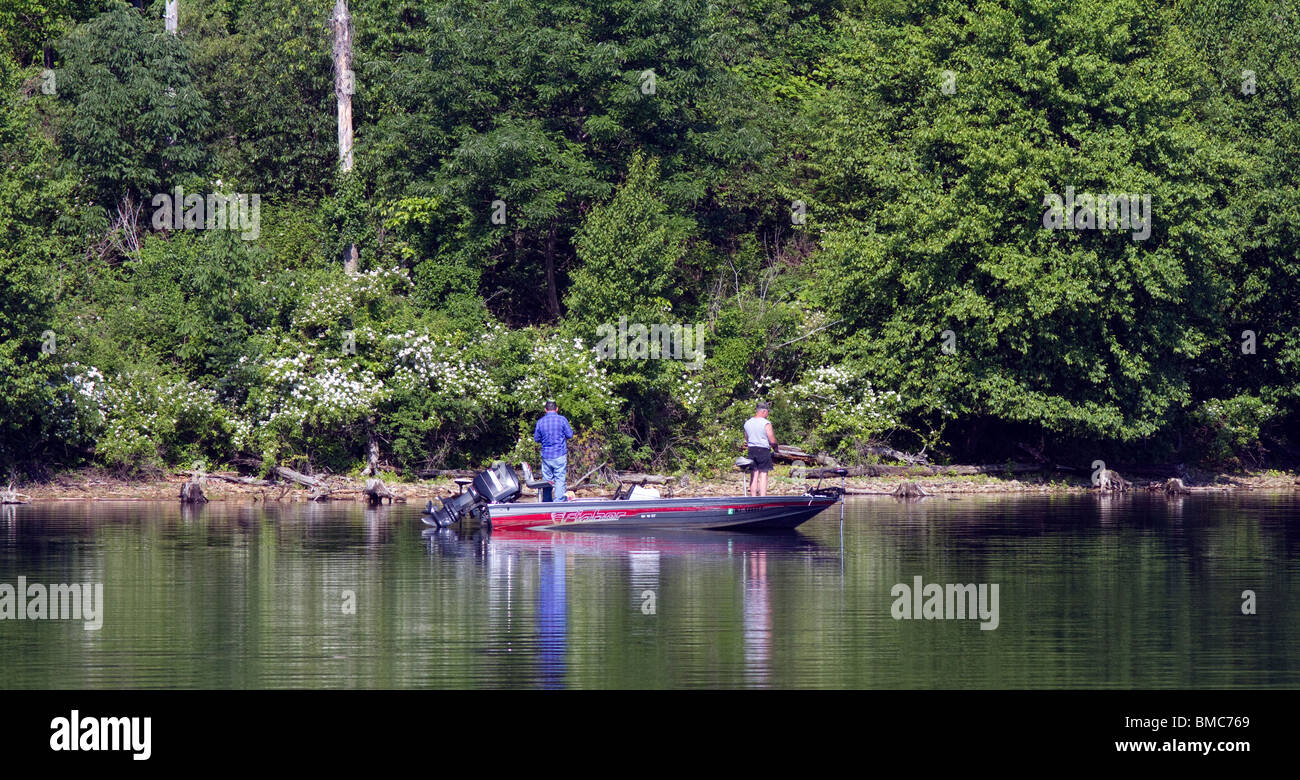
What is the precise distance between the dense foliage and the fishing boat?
1034 centimetres

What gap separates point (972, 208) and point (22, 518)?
963 inches

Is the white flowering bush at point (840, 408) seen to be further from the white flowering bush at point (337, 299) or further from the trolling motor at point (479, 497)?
the trolling motor at point (479, 497)

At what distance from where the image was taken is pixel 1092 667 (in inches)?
606

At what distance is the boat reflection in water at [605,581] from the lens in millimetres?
16719

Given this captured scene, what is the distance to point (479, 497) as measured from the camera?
29312 millimetres

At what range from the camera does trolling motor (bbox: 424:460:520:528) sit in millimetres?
29125

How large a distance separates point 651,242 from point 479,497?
14001 millimetres

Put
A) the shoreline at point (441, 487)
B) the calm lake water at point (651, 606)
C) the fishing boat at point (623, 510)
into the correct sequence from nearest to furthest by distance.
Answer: the calm lake water at point (651, 606)
the fishing boat at point (623, 510)
the shoreline at point (441, 487)

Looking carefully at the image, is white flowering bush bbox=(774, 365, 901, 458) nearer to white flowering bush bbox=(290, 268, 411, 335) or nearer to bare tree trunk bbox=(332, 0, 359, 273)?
white flowering bush bbox=(290, 268, 411, 335)

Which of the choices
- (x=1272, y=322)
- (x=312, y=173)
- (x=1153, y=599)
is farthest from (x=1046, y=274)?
(x=312, y=173)

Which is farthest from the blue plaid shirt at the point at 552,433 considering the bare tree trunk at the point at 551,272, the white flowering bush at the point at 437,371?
the bare tree trunk at the point at 551,272

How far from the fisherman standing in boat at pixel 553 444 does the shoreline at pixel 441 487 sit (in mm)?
7464

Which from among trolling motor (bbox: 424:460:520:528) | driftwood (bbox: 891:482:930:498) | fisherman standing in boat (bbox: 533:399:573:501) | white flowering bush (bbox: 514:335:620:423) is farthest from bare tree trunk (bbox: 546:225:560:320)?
trolling motor (bbox: 424:460:520:528)
